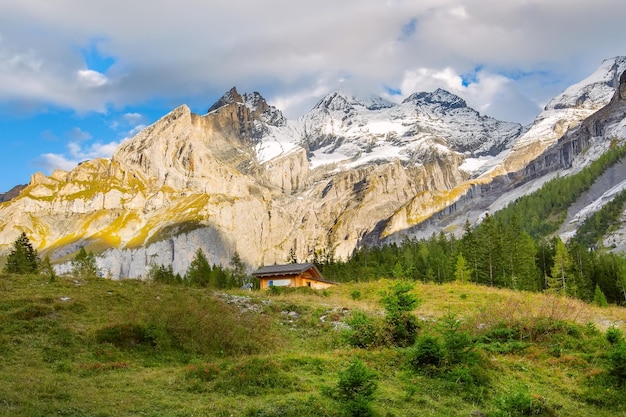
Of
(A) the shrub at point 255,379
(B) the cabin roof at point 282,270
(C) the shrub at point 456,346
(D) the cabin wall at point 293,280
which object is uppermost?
(B) the cabin roof at point 282,270

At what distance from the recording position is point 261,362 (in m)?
15.8

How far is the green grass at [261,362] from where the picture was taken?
42.4 feet

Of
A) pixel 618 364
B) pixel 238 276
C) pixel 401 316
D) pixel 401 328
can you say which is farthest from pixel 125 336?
pixel 238 276

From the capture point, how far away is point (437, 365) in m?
16.6

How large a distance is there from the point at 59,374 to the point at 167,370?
10.9 feet

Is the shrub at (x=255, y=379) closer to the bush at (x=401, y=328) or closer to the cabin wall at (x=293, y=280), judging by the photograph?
the bush at (x=401, y=328)

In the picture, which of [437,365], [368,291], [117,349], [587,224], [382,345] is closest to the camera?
[437,365]

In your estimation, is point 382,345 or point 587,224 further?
point 587,224

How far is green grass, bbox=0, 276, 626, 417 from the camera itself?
12914mm

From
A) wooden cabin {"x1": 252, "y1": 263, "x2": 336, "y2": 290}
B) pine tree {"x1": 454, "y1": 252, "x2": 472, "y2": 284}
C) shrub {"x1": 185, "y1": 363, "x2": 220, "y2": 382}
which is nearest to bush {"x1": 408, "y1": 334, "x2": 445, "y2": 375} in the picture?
shrub {"x1": 185, "y1": 363, "x2": 220, "y2": 382}

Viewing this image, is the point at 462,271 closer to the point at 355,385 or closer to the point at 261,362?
the point at 261,362

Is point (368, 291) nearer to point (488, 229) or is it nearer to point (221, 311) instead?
point (221, 311)

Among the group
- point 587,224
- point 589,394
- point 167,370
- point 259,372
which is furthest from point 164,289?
point 587,224

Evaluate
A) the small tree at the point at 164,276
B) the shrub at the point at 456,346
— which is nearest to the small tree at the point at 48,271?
the small tree at the point at 164,276
